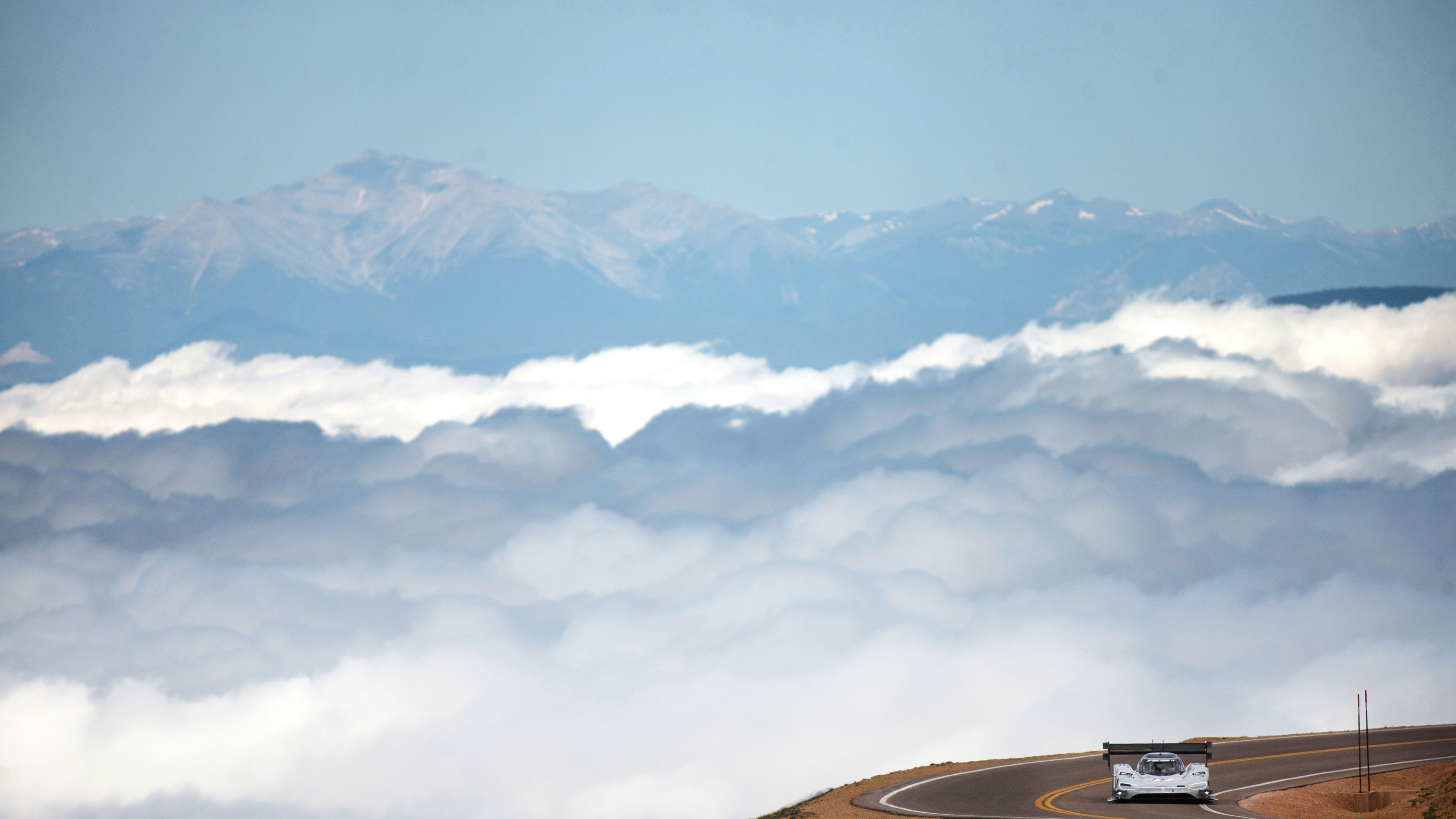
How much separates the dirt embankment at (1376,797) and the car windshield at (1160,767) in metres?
3.75

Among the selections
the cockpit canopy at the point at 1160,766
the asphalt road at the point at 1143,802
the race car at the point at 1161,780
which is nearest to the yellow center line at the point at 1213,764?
the asphalt road at the point at 1143,802

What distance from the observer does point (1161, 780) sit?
5431cm

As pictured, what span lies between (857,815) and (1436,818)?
2437cm

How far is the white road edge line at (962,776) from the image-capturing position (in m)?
53.6

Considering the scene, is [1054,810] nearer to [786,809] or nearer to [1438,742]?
[786,809]

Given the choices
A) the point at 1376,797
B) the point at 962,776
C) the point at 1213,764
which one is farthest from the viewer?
the point at 1213,764

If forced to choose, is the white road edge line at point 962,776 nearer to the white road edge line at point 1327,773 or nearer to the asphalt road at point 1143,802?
the asphalt road at point 1143,802

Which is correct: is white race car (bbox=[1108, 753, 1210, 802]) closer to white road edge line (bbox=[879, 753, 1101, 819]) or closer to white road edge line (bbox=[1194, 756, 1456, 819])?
white road edge line (bbox=[879, 753, 1101, 819])

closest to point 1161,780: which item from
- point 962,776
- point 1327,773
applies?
point 1327,773

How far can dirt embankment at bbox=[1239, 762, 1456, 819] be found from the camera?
48.4 metres

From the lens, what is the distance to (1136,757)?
7219 centimetres

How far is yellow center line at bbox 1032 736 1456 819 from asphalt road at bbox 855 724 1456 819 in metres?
0.09

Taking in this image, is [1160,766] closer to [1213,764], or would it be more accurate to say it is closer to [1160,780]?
[1160,780]

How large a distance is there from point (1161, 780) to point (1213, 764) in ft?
62.2
